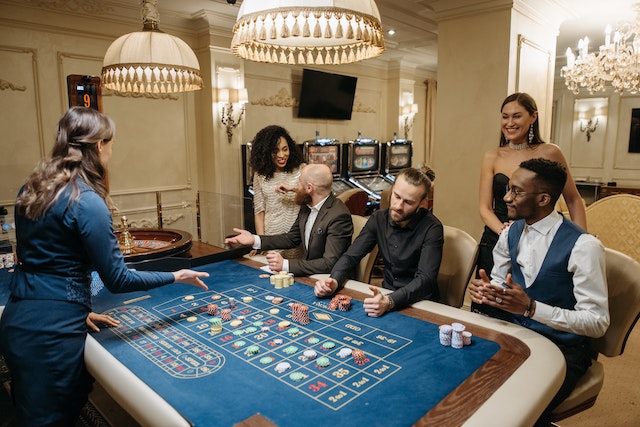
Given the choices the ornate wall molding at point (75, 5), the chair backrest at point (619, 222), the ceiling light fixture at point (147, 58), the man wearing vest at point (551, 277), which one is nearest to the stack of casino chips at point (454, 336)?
the man wearing vest at point (551, 277)

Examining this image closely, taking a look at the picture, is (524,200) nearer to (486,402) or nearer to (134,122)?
(486,402)

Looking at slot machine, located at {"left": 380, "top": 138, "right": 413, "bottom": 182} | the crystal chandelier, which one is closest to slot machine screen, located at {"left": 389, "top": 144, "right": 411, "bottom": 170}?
slot machine, located at {"left": 380, "top": 138, "right": 413, "bottom": 182}

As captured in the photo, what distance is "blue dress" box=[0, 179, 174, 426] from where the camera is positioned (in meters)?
1.38

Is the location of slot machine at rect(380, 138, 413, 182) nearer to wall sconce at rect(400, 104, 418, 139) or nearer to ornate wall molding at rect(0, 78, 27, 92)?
wall sconce at rect(400, 104, 418, 139)

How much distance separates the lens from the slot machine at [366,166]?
6812 mm

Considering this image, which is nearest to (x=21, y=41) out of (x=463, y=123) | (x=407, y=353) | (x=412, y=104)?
(x=463, y=123)

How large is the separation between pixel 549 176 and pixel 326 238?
1.12m

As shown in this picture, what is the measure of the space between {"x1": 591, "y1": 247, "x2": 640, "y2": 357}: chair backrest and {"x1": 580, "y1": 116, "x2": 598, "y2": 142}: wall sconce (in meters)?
8.40

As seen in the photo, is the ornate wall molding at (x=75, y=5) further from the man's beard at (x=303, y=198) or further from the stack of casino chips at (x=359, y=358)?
the stack of casino chips at (x=359, y=358)

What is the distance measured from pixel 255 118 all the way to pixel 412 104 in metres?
3.44

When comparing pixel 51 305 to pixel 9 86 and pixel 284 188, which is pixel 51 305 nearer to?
pixel 284 188

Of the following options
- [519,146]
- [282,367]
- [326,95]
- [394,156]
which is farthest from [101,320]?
[394,156]

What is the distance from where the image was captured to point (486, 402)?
3.52 ft

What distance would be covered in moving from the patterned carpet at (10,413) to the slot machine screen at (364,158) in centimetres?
522
